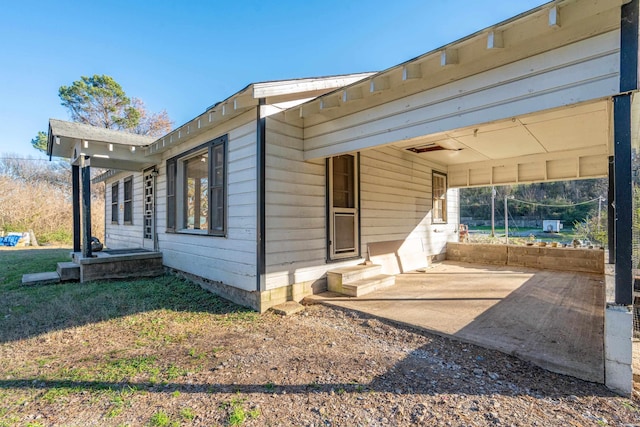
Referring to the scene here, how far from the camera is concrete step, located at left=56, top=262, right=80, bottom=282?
607 centimetres

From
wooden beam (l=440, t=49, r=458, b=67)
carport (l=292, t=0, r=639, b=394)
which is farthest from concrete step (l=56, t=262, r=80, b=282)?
wooden beam (l=440, t=49, r=458, b=67)

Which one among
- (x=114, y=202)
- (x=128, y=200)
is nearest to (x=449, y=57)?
(x=128, y=200)

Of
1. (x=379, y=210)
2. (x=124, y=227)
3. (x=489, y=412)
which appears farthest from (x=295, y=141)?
(x=124, y=227)

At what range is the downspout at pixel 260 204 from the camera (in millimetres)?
4203

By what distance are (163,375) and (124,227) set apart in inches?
336

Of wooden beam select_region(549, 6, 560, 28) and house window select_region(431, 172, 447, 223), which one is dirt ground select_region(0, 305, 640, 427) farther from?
house window select_region(431, 172, 447, 223)

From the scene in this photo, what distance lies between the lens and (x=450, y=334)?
313cm

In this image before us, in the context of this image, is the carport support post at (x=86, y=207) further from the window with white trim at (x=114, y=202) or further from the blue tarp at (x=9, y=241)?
the blue tarp at (x=9, y=241)

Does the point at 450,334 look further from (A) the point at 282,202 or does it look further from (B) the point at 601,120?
(B) the point at 601,120

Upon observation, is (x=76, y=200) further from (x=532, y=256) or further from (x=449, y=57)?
(x=532, y=256)

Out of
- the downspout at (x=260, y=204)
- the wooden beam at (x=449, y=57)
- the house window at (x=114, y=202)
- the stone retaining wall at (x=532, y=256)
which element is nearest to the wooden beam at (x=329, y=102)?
the downspout at (x=260, y=204)

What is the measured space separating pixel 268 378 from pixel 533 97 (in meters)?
3.22

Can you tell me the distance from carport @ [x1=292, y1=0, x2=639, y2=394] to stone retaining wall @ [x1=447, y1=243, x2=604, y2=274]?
2995mm

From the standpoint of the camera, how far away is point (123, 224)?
955cm
